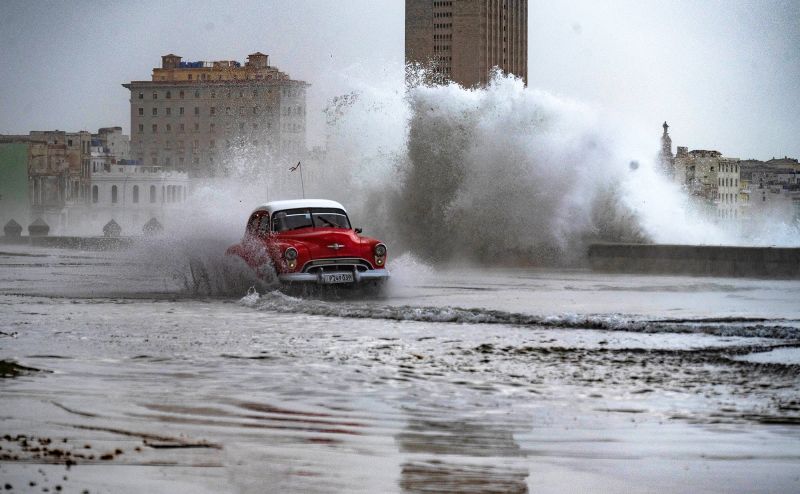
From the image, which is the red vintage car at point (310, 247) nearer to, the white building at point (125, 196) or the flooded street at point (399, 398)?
the flooded street at point (399, 398)

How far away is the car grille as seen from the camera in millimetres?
18422

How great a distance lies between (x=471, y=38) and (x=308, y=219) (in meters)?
162

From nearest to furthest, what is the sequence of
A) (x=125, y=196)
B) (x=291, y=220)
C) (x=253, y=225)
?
(x=291, y=220) → (x=253, y=225) → (x=125, y=196)

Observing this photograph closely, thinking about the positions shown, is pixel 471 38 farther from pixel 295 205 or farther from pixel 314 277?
pixel 314 277

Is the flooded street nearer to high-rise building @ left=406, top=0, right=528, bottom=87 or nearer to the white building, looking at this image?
the white building

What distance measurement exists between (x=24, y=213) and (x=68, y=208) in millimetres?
5195

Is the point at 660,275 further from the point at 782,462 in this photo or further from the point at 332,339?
the point at 782,462

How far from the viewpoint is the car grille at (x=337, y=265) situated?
725 inches

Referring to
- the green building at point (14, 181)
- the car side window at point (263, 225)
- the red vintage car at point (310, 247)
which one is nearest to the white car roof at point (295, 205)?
the red vintage car at point (310, 247)

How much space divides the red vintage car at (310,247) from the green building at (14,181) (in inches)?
5401

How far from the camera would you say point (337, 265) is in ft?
61.4

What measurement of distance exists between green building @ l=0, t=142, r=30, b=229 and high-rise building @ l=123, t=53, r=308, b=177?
36035 millimetres

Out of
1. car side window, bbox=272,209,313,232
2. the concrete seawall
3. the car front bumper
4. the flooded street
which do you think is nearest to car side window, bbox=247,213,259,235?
car side window, bbox=272,209,313,232

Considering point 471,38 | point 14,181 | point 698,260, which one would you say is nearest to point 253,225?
point 698,260
